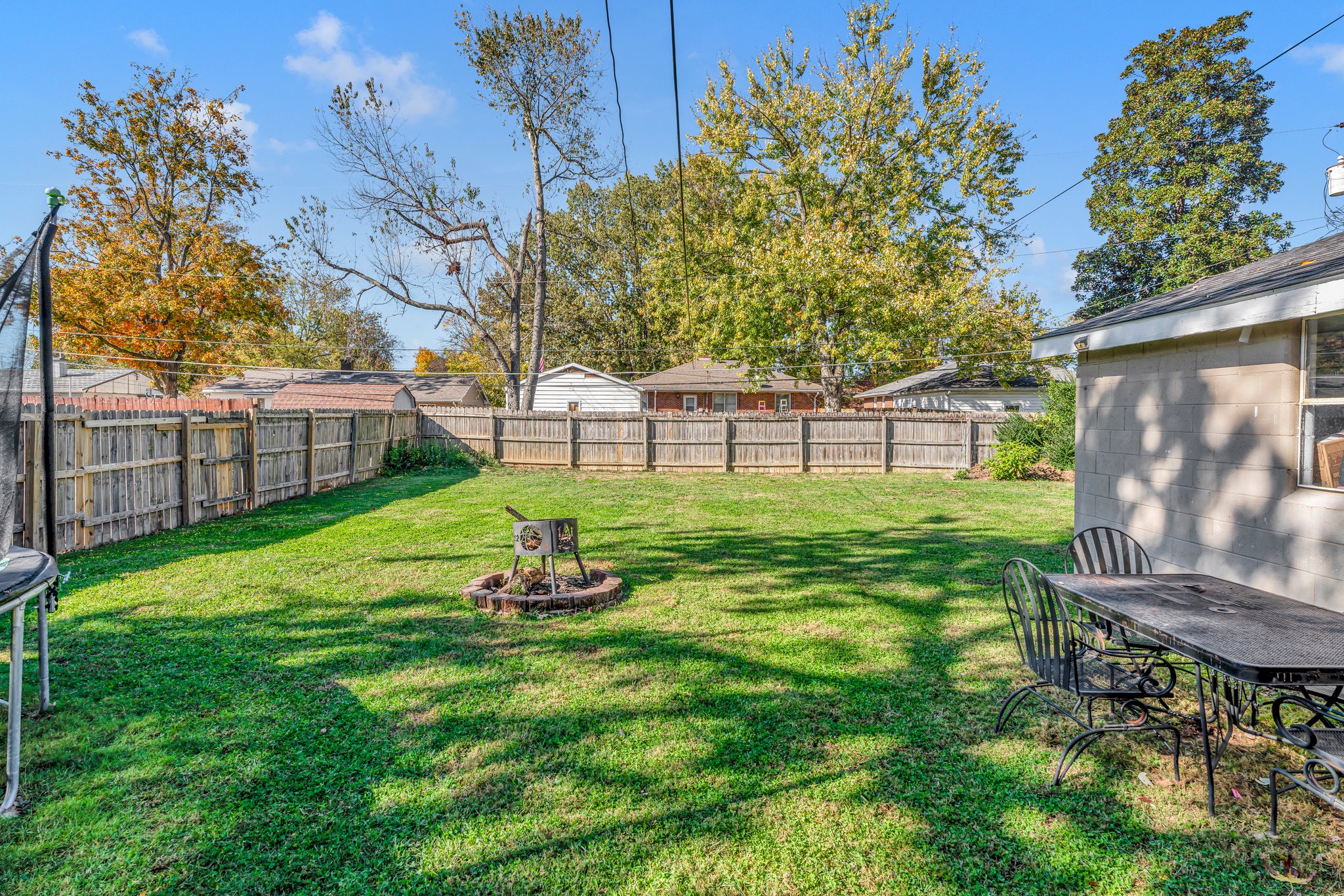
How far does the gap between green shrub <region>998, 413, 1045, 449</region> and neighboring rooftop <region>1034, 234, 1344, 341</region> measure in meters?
11.0

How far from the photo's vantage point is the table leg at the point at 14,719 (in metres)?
2.33

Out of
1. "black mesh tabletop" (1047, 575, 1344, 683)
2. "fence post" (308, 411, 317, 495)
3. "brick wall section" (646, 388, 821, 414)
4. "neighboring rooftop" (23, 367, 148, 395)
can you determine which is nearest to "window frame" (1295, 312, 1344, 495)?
"black mesh tabletop" (1047, 575, 1344, 683)

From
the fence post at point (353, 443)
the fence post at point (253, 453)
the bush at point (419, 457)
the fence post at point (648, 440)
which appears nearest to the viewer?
the fence post at point (253, 453)

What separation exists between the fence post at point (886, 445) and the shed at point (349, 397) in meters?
14.7

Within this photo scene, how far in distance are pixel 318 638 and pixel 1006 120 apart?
2552 cm

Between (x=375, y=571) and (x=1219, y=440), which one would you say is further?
(x=375, y=571)

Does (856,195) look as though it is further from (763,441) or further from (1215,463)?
(1215,463)

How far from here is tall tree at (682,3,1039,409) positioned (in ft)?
64.7

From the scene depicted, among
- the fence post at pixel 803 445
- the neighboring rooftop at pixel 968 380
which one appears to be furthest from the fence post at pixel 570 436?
the neighboring rooftop at pixel 968 380

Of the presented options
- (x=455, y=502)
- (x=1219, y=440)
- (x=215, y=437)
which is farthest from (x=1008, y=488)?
(x=215, y=437)

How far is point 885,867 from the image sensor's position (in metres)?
2.22

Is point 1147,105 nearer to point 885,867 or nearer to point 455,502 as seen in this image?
point 455,502

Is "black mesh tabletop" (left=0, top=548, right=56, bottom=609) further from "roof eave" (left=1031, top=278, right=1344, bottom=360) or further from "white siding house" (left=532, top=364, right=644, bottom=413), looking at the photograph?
"white siding house" (left=532, top=364, right=644, bottom=413)

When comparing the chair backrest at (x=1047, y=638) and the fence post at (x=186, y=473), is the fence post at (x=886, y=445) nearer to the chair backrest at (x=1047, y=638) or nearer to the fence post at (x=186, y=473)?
the chair backrest at (x=1047, y=638)
